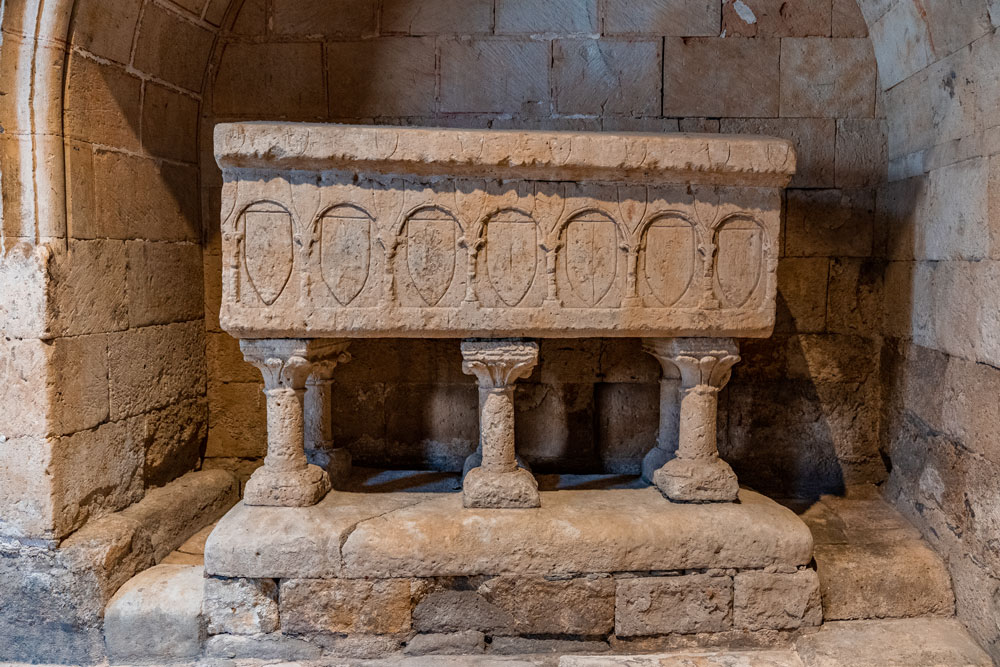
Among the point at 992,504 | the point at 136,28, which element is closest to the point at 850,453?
the point at 992,504

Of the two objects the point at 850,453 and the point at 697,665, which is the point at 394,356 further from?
the point at 850,453

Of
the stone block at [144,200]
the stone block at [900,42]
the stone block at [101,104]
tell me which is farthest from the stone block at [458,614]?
the stone block at [900,42]

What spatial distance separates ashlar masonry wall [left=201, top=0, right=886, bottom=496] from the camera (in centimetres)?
407

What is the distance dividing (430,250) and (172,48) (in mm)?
2016

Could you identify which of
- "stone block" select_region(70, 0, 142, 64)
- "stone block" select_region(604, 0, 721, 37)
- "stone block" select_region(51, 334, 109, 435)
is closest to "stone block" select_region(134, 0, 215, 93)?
"stone block" select_region(70, 0, 142, 64)

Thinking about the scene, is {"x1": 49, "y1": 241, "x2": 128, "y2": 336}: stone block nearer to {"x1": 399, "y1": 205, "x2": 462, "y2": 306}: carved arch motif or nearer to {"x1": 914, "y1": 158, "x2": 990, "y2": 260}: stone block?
{"x1": 399, "y1": 205, "x2": 462, "y2": 306}: carved arch motif

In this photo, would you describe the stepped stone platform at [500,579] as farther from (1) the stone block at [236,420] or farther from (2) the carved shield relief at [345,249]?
(1) the stone block at [236,420]

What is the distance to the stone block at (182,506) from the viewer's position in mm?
3490

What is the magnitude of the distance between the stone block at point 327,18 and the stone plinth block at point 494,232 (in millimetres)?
1451

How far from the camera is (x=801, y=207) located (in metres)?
4.12

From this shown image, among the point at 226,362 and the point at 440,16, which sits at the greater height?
the point at 440,16

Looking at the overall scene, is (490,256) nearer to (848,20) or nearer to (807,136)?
(807,136)

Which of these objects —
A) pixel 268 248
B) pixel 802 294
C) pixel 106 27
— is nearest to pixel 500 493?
pixel 268 248

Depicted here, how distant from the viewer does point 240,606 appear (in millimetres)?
2994
